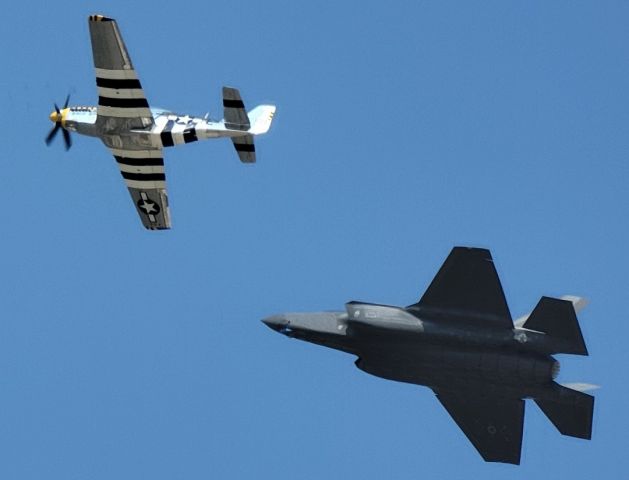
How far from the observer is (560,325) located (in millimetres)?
51812

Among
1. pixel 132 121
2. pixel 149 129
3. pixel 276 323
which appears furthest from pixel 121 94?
pixel 276 323

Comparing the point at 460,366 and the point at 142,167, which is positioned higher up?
the point at 142,167

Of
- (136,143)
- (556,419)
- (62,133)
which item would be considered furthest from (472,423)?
(62,133)

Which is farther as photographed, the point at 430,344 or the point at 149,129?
the point at 149,129

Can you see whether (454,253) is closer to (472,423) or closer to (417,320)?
(417,320)

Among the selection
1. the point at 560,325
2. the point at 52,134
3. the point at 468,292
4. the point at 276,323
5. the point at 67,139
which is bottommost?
the point at 276,323

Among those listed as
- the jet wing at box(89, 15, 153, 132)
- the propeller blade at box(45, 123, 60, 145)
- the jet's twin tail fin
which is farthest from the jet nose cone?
the propeller blade at box(45, 123, 60, 145)

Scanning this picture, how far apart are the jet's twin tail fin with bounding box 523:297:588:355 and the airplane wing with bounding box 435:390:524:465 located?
19.0ft

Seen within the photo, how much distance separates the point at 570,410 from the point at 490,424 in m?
4.95

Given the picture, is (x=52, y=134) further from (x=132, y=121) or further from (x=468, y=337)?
(x=468, y=337)

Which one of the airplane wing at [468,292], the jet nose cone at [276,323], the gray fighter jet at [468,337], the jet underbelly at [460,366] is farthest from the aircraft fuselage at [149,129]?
the jet underbelly at [460,366]

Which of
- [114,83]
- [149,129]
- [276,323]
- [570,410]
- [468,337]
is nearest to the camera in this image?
[468,337]

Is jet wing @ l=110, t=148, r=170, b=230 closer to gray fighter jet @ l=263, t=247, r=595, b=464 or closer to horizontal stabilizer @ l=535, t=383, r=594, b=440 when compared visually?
gray fighter jet @ l=263, t=247, r=595, b=464

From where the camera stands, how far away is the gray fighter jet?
5200cm
